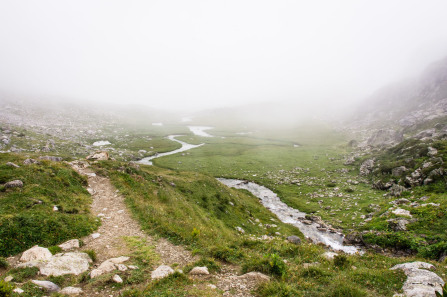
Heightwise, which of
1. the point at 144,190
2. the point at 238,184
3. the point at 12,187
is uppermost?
the point at 12,187

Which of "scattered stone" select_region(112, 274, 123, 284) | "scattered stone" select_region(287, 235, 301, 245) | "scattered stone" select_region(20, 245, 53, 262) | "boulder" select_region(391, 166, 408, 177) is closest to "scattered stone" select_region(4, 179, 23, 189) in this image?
"scattered stone" select_region(20, 245, 53, 262)

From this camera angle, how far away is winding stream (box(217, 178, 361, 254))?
86.5ft

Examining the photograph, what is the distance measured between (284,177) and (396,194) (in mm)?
27075

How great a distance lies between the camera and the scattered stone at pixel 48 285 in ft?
27.8

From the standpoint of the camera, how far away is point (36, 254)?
35.9 ft

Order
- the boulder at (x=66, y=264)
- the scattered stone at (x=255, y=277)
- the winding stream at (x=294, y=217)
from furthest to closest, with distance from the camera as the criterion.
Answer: the winding stream at (x=294, y=217)
the scattered stone at (x=255, y=277)
the boulder at (x=66, y=264)

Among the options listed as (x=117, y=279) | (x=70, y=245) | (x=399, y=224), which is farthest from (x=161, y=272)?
(x=399, y=224)

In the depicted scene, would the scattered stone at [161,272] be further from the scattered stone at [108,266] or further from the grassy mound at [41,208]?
the grassy mound at [41,208]

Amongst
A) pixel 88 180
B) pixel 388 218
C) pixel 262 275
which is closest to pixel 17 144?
pixel 88 180

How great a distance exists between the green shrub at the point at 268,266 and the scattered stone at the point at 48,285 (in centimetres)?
892

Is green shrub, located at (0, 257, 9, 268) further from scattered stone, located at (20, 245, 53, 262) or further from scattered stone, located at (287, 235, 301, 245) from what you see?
scattered stone, located at (287, 235, 301, 245)

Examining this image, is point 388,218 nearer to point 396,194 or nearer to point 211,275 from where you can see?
point 396,194

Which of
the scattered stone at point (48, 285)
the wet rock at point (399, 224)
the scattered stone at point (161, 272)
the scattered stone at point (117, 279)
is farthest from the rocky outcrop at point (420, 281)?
the scattered stone at point (48, 285)

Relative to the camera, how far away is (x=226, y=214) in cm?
3042
